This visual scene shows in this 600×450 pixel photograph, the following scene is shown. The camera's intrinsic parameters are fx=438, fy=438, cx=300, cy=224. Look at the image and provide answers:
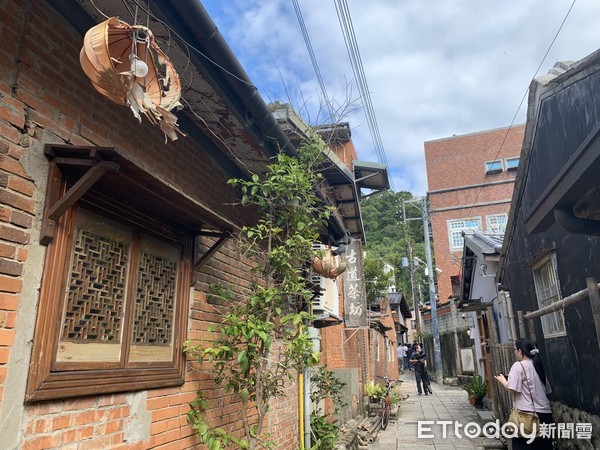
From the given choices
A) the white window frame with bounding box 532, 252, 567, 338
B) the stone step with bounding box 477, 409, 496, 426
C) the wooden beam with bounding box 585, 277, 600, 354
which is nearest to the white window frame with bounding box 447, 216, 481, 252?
the stone step with bounding box 477, 409, 496, 426

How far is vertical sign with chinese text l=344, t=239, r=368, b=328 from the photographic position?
36.5 feet

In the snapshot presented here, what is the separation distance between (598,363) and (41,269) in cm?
607

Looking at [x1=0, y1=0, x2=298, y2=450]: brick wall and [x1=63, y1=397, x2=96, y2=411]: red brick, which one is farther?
[x1=63, y1=397, x2=96, y2=411]: red brick

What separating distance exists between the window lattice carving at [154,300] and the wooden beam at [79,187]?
0.95 m

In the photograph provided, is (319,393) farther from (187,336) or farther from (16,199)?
(16,199)

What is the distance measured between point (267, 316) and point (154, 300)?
3.30 ft

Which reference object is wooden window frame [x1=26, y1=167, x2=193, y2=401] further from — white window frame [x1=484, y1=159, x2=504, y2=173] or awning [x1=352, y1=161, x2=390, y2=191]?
white window frame [x1=484, y1=159, x2=504, y2=173]

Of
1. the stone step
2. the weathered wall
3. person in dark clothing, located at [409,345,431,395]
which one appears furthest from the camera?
person in dark clothing, located at [409,345,431,395]

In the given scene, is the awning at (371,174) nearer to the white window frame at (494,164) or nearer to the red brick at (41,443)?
the red brick at (41,443)

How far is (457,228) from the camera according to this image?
32.4 m

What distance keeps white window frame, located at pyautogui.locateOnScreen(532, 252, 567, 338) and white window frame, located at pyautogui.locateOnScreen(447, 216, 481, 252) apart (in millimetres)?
24928

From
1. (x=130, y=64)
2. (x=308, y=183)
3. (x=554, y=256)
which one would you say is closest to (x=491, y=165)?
(x=554, y=256)

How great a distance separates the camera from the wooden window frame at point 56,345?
2.38 m

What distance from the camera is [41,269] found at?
2.46m
